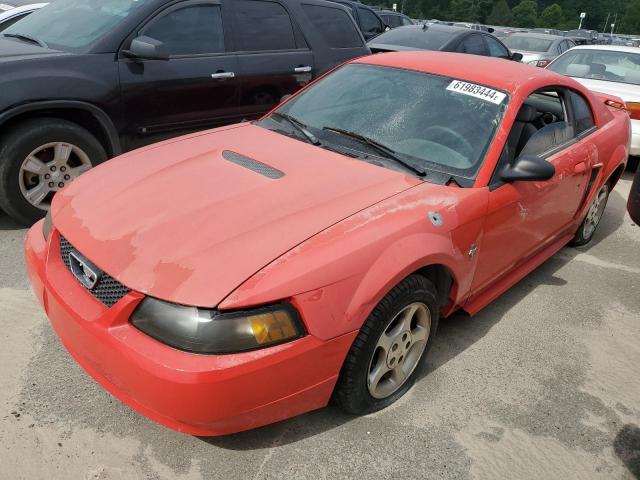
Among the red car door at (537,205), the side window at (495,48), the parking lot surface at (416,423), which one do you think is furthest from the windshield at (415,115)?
the side window at (495,48)

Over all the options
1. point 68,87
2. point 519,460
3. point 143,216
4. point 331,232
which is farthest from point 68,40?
point 519,460

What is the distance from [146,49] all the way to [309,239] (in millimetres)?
2709

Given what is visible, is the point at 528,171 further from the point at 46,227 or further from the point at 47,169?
the point at 47,169

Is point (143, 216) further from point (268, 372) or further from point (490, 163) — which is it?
point (490, 163)

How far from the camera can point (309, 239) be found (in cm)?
218

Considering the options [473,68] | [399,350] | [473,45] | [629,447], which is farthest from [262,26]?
[473,45]

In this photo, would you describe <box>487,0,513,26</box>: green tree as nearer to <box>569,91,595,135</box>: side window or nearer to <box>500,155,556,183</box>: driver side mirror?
<box>569,91,595,135</box>: side window

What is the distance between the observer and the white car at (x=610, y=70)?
653cm

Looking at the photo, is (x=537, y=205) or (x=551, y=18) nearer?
(x=537, y=205)


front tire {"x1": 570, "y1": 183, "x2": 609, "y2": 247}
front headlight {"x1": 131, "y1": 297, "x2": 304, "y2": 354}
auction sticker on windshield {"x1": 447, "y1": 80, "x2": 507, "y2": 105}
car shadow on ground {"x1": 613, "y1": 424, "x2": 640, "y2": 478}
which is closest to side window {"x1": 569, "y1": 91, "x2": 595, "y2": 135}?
front tire {"x1": 570, "y1": 183, "x2": 609, "y2": 247}

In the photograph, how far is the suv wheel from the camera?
3803 mm

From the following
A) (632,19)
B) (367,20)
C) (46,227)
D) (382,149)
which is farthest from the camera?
(632,19)

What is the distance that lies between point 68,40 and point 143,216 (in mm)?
2738

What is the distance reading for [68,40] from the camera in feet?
14.1
